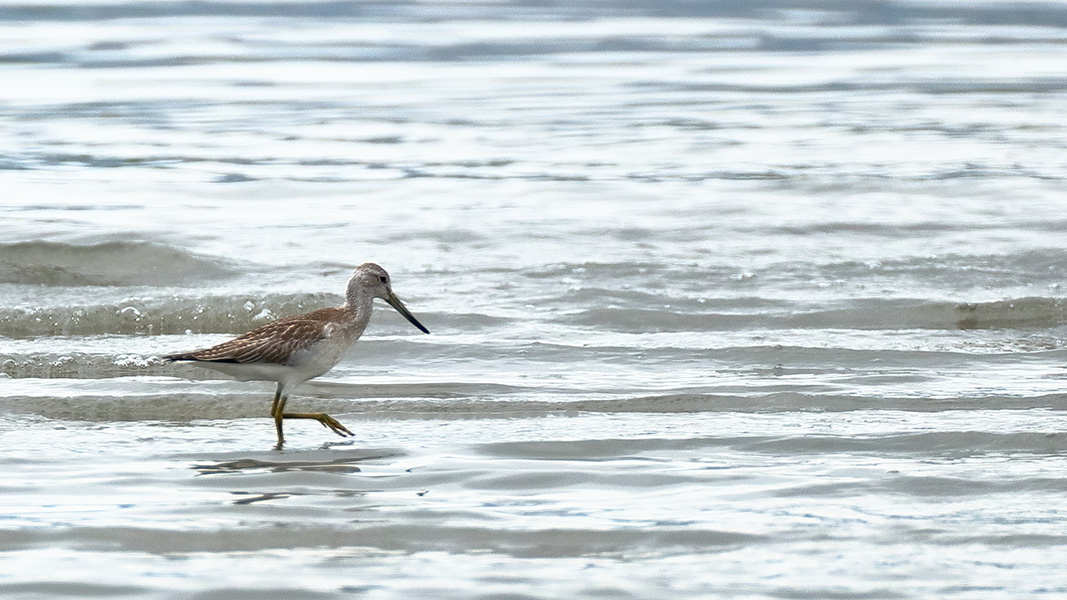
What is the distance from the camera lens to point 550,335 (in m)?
9.89

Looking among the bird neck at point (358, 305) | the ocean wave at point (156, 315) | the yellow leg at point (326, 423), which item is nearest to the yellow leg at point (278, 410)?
the yellow leg at point (326, 423)

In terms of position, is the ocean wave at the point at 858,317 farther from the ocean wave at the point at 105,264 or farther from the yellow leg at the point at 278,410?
the ocean wave at the point at 105,264

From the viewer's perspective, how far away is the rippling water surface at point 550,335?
5.57m

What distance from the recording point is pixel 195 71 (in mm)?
26891

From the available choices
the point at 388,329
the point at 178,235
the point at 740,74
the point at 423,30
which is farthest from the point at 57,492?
the point at 423,30

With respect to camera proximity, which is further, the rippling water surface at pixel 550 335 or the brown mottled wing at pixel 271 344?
the brown mottled wing at pixel 271 344

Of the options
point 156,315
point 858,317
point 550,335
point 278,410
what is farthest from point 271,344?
point 858,317

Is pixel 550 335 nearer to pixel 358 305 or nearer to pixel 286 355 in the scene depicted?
pixel 358 305

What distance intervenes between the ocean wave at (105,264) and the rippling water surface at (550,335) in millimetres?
39

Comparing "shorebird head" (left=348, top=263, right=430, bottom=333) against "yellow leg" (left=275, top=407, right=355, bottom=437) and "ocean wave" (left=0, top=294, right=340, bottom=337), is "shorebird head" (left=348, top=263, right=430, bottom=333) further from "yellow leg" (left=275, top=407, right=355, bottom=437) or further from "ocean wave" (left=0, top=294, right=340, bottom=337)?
"ocean wave" (left=0, top=294, right=340, bottom=337)

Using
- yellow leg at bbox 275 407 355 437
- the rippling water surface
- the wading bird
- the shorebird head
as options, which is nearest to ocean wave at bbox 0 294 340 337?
the rippling water surface

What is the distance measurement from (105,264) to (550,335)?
434cm

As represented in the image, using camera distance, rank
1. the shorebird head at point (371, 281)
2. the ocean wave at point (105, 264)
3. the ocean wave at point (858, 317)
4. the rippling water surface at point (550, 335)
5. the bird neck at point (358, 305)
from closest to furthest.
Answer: the rippling water surface at point (550, 335) < the bird neck at point (358, 305) < the shorebird head at point (371, 281) < the ocean wave at point (858, 317) < the ocean wave at point (105, 264)

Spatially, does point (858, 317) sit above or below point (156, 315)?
above
